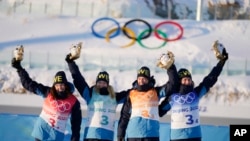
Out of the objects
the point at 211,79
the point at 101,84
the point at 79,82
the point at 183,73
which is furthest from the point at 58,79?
the point at 211,79

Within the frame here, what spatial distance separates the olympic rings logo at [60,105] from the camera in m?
2.99

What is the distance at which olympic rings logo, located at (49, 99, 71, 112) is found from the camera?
9.81 feet

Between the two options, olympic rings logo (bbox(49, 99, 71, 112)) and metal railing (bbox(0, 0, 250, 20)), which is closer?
olympic rings logo (bbox(49, 99, 71, 112))

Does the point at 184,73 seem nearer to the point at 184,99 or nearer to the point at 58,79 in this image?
the point at 184,99

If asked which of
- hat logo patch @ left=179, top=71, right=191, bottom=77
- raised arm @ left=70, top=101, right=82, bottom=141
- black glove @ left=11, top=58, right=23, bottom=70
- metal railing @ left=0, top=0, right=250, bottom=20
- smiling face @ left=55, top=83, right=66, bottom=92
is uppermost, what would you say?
metal railing @ left=0, top=0, right=250, bottom=20

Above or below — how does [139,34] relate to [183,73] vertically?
above

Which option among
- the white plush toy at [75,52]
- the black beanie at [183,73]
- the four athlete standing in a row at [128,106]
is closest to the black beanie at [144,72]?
the four athlete standing in a row at [128,106]

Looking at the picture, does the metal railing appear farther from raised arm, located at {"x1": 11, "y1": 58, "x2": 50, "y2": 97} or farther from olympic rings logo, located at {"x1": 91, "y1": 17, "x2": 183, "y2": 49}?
raised arm, located at {"x1": 11, "y1": 58, "x2": 50, "y2": 97}

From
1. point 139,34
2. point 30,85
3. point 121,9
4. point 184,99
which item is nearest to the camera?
point 184,99

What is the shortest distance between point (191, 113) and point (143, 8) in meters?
0.98

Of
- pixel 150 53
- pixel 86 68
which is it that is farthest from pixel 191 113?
pixel 86 68

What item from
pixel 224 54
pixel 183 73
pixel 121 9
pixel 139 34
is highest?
pixel 121 9

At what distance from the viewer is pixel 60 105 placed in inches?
118

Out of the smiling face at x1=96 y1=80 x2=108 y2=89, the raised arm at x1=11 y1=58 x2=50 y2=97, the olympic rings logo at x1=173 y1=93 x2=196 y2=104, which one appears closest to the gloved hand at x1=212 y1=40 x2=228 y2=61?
the olympic rings logo at x1=173 y1=93 x2=196 y2=104
